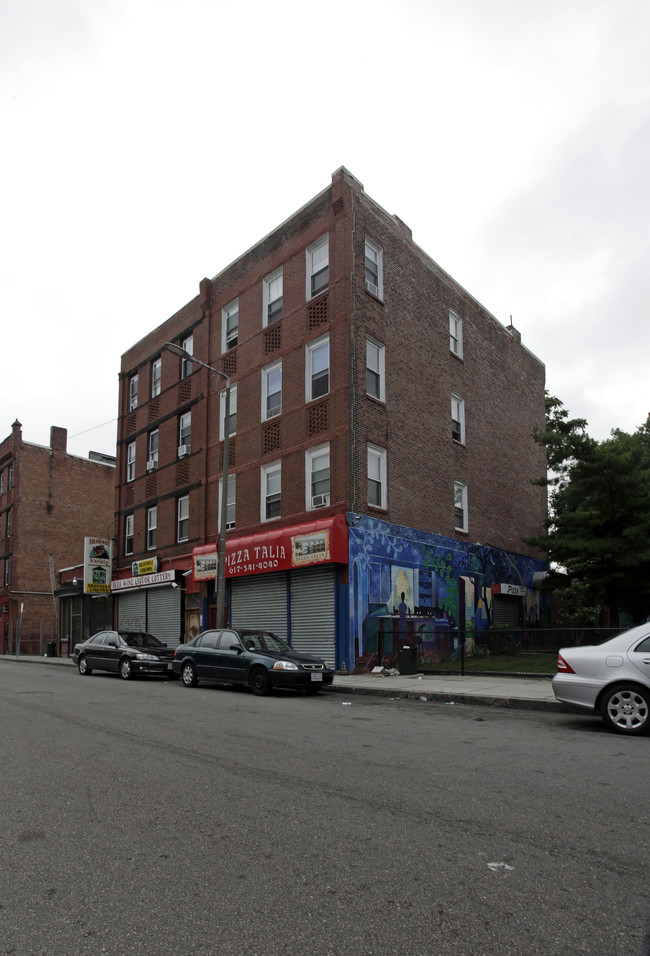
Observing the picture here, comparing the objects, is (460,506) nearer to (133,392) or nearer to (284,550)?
(284,550)

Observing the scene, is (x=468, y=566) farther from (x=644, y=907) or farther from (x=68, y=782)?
(x=644, y=907)

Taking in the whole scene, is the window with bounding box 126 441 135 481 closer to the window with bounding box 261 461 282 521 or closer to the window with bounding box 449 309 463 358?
the window with bounding box 261 461 282 521

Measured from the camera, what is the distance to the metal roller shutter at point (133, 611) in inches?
1195

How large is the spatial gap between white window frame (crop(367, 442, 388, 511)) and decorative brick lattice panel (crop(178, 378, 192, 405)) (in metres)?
9.99

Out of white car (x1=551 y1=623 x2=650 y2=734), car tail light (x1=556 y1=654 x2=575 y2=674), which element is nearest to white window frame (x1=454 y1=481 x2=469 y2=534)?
car tail light (x1=556 y1=654 x2=575 y2=674)

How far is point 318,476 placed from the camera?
2208 centimetres

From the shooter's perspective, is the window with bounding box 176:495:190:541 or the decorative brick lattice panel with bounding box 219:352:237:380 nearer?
the decorative brick lattice panel with bounding box 219:352:237:380

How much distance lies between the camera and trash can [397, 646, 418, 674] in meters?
19.0

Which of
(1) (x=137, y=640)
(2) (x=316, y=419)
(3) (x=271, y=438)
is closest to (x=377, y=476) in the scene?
(2) (x=316, y=419)

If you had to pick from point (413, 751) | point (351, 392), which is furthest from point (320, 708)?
point (351, 392)

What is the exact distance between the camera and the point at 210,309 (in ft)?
92.6

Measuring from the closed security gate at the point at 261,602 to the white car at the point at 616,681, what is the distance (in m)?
13.5

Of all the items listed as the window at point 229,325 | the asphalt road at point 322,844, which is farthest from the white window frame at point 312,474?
the asphalt road at point 322,844

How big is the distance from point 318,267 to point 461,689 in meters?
14.6
